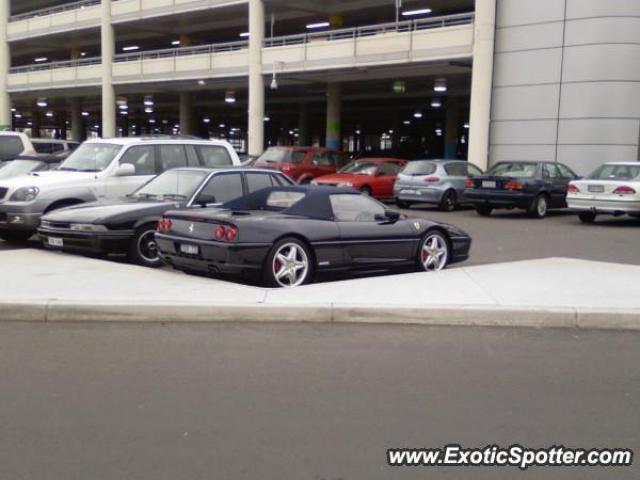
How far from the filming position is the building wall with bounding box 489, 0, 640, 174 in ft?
82.2

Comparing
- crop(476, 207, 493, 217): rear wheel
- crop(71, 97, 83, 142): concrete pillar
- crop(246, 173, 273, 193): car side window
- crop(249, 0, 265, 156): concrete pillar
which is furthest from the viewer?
crop(71, 97, 83, 142): concrete pillar

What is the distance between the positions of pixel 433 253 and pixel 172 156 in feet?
18.8

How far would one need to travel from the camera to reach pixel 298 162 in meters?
25.6

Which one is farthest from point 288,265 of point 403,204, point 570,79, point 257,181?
point 570,79

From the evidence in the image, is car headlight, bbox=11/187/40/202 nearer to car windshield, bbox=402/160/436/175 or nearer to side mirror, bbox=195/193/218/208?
side mirror, bbox=195/193/218/208

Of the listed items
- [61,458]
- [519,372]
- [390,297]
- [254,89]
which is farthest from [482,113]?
[61,458]

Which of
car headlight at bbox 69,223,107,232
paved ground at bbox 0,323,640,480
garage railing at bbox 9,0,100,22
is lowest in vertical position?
paved ground at bbox 0,323,640,480

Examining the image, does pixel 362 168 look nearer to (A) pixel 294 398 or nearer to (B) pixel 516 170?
(B) pixel 516 170

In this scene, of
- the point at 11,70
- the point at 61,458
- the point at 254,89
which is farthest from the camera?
the point at 11,70

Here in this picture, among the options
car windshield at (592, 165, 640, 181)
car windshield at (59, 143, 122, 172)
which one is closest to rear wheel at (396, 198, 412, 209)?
car windshield at (592, 165, 640, 181)

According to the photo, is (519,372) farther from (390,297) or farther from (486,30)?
(486,30)

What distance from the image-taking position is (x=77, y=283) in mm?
8719

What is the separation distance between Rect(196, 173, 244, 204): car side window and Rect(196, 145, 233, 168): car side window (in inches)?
114

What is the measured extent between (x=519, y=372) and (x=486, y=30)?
2310 centimetres
